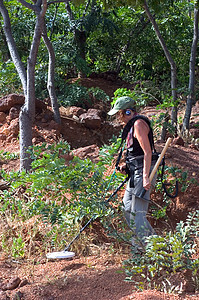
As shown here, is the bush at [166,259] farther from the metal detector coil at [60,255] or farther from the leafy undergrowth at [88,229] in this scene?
the metal detector coil at [60,255]

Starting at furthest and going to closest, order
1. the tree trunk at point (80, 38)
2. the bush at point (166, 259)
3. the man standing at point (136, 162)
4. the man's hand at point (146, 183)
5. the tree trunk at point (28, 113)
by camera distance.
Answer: the tree trunk at point (80, 38) < the tree trunk at point (28, 113) < the man standing at point (136, 162) < the man's hand at point (146, 183) < the bush at point (166, 259)

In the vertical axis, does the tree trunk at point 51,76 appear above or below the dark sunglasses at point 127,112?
above

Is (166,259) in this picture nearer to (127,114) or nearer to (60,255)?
(60,255)

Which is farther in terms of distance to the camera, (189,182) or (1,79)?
(1,79)

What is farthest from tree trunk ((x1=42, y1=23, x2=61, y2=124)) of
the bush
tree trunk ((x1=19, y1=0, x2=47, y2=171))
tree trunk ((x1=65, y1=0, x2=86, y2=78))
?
the bush

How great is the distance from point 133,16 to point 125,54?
3.66ft

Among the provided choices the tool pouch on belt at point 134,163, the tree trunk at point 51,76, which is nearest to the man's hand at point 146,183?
the tool pouch on belt at point 134,163

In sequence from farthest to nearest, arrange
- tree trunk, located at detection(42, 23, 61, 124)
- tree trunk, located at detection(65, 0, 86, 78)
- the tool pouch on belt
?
1. tree trunk, located at detection(65, 0, 86, 78)
2. tree trunk, located at detection(42, 23, 61, 124)
3. the tool pouch on belt

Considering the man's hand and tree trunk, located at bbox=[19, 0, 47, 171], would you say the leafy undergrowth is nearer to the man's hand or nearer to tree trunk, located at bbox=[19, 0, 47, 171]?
the man's hand

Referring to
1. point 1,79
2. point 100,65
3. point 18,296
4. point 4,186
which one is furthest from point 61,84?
point 18,296

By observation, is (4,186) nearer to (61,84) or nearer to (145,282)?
(145,282)

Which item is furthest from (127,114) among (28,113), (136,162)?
(28,113)

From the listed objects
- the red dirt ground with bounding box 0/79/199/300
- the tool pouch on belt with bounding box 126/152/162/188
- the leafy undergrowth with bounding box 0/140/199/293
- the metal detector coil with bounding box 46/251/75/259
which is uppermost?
the tool pouch on belt with bounding box 126/152/162/188

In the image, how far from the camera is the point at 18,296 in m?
3.24
